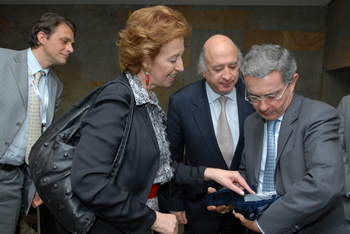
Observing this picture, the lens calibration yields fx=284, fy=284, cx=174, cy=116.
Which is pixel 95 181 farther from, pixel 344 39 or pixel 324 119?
pixel 344 39

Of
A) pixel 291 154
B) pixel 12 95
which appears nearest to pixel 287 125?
pixel 291 154

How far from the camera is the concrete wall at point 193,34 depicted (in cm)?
415

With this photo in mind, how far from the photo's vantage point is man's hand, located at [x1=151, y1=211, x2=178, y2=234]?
107 cm

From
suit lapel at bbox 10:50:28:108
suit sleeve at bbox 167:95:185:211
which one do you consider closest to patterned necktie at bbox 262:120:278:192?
suit sleeve at bbox 167:95:185:211

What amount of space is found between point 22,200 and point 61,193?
50.2 inches

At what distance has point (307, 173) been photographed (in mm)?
1082

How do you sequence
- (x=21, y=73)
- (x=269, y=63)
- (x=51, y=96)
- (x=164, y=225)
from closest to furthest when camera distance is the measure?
1. (x=164, y=225)
2. (x=269, y=63)
3. (x=21, y=73)
4. (x=51, y=96)

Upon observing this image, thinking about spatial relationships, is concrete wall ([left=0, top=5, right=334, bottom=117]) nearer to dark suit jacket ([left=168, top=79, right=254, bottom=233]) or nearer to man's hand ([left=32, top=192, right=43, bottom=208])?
dark suit jacket ([left=168, top=79, right=254, bottom=233])

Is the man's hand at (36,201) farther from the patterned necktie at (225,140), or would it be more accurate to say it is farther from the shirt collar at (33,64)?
the patterned necktie at (225,140)

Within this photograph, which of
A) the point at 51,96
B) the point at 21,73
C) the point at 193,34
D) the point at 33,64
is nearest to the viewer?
the point at 21,73

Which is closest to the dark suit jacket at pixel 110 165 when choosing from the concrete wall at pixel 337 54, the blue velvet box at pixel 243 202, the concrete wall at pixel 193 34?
the blue velvet box at pixel 243 202

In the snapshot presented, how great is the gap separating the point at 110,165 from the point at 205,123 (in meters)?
1.01

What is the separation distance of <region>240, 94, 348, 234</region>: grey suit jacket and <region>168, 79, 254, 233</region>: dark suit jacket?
0.63m

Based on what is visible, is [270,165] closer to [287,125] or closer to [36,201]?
[287,125]
